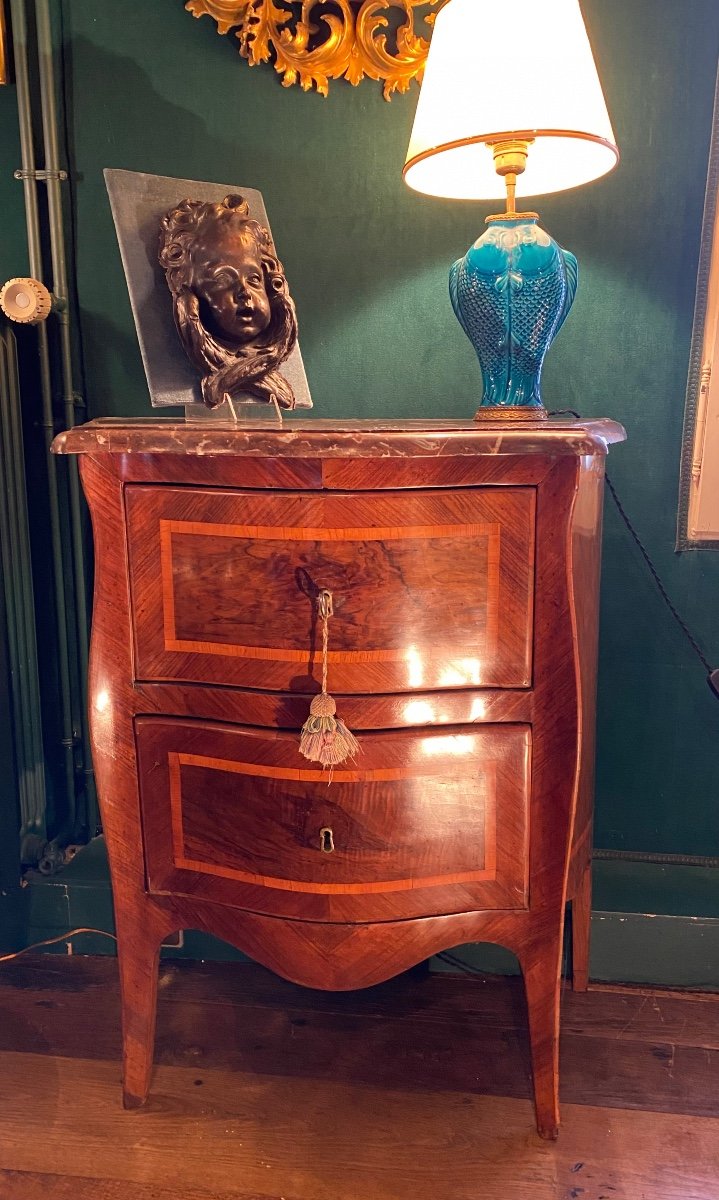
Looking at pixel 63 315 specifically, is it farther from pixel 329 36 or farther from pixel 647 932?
pixel 647 932

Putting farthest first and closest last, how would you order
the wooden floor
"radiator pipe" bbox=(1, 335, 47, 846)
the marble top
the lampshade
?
1. "radiator pipe" bbox=(1, 335, 47, 846)
2. the wooden floor
3. the lampshade
4. the marble top

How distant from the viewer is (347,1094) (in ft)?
4.47

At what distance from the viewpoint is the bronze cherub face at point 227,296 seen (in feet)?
4.17

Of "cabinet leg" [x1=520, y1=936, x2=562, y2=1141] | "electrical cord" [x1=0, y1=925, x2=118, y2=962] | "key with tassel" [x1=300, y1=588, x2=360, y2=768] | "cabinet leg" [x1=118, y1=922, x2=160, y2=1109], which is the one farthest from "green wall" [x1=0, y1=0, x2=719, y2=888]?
"electrical cord" [x1=0, y1=925, x2=118, y2=962]

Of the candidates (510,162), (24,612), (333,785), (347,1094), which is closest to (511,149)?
(510,162)

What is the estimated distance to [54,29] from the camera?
1.53 m

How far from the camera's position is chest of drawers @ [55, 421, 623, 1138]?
1.05 meters

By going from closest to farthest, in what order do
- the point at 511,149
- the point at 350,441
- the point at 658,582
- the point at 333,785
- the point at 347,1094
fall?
the point at 350,441 < the point at 333,785 < the point at 511,149 < the point at 347,1094 < the point at 658,582

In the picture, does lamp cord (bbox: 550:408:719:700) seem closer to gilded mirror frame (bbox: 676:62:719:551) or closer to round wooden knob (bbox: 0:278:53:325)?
gilded mirror frame (bbox: 676:62:719:551)

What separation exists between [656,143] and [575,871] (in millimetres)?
1178

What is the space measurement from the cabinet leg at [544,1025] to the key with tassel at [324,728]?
416 millimetres

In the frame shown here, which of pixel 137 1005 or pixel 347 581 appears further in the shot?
pixel 137 1005

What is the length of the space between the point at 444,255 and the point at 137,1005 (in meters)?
1.29

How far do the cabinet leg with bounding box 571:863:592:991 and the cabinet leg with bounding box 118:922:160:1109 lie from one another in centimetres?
72
